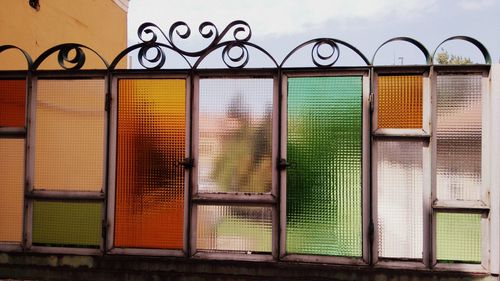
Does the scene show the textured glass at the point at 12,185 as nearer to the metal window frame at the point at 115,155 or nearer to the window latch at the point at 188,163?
the metal window frame at the point at 115,155

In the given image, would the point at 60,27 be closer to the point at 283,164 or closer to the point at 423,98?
the point at 283,164

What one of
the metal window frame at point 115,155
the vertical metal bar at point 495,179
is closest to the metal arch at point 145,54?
the metal window frame at point 115,155

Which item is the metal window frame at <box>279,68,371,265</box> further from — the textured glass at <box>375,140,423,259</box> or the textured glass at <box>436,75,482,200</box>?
the textured glass at <box>436,75,482,200</box>

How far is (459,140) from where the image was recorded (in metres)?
3.66

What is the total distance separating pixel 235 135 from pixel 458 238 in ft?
7.93

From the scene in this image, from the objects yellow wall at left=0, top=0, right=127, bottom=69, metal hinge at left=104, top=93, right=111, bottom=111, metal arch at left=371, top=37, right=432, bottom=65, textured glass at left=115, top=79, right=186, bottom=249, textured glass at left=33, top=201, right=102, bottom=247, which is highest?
yellow wall at left=0, top=0, right=127, bottom=69

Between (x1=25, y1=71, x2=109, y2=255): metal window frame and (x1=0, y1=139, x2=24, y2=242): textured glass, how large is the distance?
0.11 meters

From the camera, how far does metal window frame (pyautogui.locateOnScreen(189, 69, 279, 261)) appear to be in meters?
3.81

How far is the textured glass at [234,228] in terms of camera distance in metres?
3.85

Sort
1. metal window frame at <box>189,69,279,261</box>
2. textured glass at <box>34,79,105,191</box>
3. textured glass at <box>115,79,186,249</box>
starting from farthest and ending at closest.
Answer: textured glass at <box>34,79,105,191</box> < textured glass at <box>115,79,186,249</box> < metal window frame at <box>189,69,279,261</box>

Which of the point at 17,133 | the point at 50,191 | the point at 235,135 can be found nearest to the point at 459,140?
the point at 235,135

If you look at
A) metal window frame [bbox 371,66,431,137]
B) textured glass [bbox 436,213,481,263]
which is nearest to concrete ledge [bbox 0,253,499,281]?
textured glass [bbox 436,213,481,263]

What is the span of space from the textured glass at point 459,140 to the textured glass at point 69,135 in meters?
3.49

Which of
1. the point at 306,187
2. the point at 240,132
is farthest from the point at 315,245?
the point at 240,132
